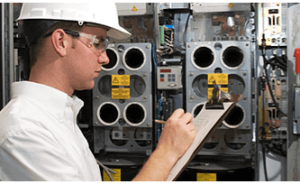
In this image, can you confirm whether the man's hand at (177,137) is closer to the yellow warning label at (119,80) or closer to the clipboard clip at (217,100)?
the clipboard clip at (217,100)

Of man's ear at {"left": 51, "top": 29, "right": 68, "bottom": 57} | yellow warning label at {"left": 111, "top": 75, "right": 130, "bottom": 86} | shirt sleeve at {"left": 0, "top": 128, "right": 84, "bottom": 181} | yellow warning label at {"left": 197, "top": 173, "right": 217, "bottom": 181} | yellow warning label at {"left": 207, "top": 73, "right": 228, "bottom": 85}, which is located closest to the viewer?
shirt sleeve at {"left": 0, "top": 128, "right": 84, "bottom": 181}

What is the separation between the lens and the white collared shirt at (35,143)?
2.75 ft

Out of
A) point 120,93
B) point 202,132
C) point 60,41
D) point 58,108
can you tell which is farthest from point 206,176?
point 60,41

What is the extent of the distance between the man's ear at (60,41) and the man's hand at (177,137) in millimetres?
524

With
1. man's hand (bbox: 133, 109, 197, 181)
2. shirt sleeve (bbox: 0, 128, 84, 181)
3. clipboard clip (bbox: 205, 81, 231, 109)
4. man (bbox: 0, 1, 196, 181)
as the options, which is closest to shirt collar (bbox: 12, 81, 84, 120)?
man (bbox: 0, 1, 196, 181)

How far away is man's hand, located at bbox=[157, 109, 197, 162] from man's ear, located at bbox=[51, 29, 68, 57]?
1.72ft

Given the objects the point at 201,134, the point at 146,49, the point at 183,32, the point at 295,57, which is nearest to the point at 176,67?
the point at 146,49

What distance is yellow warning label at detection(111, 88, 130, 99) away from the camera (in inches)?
102

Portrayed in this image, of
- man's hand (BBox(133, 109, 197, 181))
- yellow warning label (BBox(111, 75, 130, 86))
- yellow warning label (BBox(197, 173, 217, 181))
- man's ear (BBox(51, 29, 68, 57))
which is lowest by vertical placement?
yellow warning label (BBox(197, 173, 217, 181))

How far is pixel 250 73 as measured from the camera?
243 centimetres

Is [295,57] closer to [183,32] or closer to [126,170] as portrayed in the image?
[183,32]

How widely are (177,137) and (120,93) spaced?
5.25 ft

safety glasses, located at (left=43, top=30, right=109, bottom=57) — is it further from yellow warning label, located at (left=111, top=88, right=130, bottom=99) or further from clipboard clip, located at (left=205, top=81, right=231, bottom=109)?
yellow warning label, located at (left=111, top=88, right=130, bottom=99)

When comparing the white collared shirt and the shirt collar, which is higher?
the shirt collar
